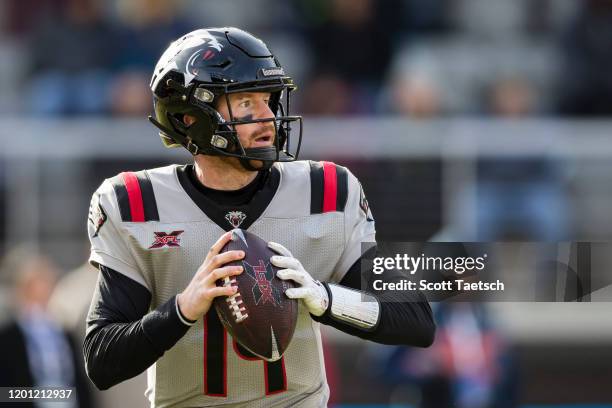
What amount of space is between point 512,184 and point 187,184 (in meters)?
4.55

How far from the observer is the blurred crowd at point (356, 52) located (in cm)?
852

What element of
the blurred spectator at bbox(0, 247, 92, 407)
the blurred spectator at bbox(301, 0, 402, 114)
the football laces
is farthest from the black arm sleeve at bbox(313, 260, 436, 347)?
the blurred spectator at bbox(301, 0, 402, 114)

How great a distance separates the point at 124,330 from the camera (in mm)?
3004

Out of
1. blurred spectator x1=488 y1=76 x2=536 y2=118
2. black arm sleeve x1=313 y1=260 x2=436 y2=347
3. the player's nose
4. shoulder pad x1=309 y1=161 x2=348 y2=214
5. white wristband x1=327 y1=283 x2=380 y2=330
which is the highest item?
the player's nose

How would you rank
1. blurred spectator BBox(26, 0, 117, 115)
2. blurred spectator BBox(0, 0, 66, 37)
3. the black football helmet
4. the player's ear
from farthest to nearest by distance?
blurred spectator BBox(0, 0, 66, 37) < blurred spectator BBox(26, 0, 117, 115) < the player's ear < the black football helmet

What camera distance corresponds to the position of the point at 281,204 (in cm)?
328

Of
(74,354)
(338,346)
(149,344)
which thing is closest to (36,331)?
(74,354)

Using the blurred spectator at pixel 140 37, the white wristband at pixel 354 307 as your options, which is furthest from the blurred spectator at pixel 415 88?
the white wristband at pixel 354 307

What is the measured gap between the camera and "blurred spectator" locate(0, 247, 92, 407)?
624 cm

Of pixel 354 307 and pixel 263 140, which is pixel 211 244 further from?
pixel 354 307

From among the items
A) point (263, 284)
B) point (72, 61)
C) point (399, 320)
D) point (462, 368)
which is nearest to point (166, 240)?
point (263, 284)

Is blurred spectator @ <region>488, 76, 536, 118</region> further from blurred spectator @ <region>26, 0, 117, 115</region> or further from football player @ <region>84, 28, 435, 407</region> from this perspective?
football player @ <region>84, 28, 435, 407</region>

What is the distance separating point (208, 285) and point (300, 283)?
23 centimetres

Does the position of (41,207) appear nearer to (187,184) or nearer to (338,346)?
(338,346)
